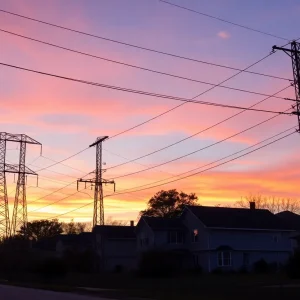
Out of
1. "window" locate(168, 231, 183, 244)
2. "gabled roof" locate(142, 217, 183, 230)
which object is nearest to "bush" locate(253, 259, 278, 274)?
"window" locate(168, 231, 183, 244)

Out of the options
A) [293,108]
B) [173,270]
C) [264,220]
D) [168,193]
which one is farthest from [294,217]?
[293,108]

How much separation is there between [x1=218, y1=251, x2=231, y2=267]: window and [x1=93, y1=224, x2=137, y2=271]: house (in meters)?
16.9

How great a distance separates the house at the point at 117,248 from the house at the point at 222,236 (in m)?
7.35

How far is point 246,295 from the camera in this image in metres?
28.2

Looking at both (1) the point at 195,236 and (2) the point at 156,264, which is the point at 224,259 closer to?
(1) the point at 195,236

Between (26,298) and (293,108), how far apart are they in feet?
52.8

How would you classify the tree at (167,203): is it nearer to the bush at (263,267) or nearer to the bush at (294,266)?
the bush at (263,267)

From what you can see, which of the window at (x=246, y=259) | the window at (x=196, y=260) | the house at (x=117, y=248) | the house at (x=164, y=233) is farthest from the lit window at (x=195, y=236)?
the house at (x=117, y=248)

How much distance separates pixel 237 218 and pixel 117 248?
20.0 meters

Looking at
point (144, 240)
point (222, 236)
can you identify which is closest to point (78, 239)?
point (144, 240)

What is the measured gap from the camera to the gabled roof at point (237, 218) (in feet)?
223

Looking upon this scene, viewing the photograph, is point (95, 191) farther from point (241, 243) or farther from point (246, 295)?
point (246, 295)

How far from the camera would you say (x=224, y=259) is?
6650 cm

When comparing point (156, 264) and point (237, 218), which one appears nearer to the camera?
point (156, 264)
